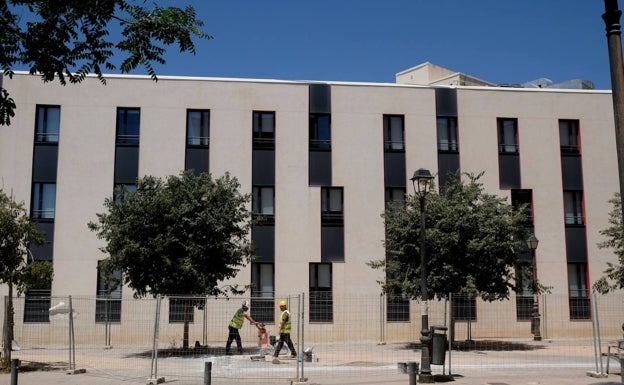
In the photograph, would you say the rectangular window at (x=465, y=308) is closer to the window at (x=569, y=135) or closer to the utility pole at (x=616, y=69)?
the window at (x=569, y=135)

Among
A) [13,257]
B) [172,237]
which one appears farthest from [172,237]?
[13,257]

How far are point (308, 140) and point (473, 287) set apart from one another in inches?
430

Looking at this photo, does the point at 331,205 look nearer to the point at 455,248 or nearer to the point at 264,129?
the point at 264,129

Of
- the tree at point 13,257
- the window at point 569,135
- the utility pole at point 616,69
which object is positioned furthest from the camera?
the window at point 569,135

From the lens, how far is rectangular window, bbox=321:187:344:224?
99.5 ft

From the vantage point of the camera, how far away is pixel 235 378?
16.3 meters

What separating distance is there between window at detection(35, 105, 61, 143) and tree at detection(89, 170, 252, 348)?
8.50 m

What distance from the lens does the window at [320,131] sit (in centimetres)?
3084

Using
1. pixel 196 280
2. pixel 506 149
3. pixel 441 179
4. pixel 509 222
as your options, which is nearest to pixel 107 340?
pixel 196 280

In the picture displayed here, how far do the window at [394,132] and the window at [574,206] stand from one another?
8.00 metres

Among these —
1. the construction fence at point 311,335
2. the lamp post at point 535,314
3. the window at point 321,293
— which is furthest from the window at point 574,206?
the window at point 321,293

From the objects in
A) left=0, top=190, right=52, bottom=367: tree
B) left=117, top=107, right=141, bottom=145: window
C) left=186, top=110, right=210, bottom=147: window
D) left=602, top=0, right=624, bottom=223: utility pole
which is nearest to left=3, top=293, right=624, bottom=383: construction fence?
left=0, top=190, right=52, bottom=367: tree

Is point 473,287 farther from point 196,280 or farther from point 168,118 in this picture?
point 168,118

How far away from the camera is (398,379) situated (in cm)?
1577
